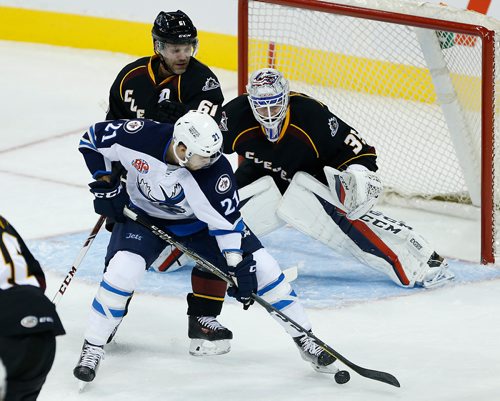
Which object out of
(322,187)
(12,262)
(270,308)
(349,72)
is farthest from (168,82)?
(12,262)

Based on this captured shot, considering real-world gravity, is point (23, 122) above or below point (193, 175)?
below

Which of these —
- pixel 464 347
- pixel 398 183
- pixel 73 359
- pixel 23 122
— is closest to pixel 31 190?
pixel 23 122

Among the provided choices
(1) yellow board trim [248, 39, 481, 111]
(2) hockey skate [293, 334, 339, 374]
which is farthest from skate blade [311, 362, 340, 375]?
(1) yellow board trim [248, 39, 481, 111]

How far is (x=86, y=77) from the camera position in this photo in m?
7.78

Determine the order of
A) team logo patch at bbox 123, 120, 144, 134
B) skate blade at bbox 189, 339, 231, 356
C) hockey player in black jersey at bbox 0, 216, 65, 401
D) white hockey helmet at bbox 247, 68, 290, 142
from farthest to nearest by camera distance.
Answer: white hockey helmet at bbox 247, 68, 290, 142, skate blade at bbox 189, 339, 231, 356, team logo patch at bbox 123, 120, 144, 134, hockey player in black jersey at bbox 0, 216, 65, 401

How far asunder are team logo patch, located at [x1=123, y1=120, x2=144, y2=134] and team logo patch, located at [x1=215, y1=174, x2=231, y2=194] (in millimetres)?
311

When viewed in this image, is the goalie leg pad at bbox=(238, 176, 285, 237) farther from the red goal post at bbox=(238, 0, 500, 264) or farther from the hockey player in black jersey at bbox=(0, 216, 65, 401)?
the hockey player in black jersey at bbox=(0, 216, 65, 401)

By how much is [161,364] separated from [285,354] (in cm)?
40

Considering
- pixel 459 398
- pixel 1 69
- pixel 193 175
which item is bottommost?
pixel 1 69

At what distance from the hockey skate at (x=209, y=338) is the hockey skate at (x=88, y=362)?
0.36 metres

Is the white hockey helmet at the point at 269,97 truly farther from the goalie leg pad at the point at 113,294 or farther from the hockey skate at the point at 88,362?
the hockey skate at the point at 88,362

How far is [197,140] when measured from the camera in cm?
333

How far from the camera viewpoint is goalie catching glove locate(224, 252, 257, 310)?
3.39 metres

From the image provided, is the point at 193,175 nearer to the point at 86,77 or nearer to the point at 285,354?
the point at 285,354
